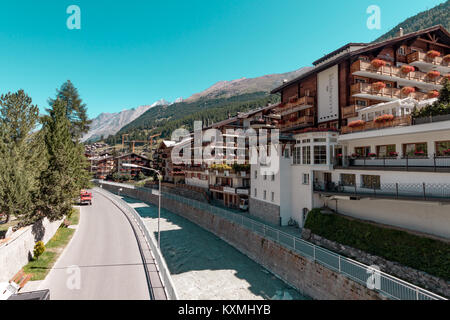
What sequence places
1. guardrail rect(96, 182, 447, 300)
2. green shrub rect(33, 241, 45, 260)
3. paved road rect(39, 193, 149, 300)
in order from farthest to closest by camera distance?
green shrub rect(33, 241, 45, 260)
paved road rect(39, 193, 149, 300)
guardrail rect(96, 182, 447, 300)

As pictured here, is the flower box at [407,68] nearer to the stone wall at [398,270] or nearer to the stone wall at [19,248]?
the stone wall at [398,270]

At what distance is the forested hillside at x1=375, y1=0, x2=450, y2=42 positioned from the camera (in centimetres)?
11723

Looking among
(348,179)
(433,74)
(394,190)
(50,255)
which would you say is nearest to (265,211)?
(348,179)

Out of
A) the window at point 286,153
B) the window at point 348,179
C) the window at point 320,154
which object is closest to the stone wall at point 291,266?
the window at point 348,179

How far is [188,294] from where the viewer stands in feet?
62.2

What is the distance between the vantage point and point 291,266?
19.7m

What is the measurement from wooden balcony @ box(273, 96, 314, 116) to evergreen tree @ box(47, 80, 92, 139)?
4698 centimetres

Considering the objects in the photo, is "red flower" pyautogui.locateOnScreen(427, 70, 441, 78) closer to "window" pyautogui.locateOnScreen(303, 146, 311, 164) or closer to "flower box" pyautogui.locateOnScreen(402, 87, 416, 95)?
"flower box" pyautogui.locateOnScreen(402, 87, 416, 95)

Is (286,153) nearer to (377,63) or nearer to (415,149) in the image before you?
(415,149)

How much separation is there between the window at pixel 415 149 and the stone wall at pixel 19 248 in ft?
101

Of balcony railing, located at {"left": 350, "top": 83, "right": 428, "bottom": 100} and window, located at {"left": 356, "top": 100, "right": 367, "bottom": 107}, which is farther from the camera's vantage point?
window, located at {"left": 356, "top": 100, "right": 367, "bottom": 107}

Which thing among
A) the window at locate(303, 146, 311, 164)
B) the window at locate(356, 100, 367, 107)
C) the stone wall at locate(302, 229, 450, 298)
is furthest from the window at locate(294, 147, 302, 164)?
the stone wall at locate(302, 229, 450, 298)

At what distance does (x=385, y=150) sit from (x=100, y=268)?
2751 centimetres

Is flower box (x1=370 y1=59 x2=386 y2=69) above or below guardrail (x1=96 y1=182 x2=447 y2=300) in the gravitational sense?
above
